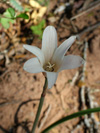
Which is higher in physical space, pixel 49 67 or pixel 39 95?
pixel 49 67

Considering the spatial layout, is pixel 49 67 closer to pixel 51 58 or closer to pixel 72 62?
pixel 51 58

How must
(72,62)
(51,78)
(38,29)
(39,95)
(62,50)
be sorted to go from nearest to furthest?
(51,78)
(72,62)
(62,50)
(39,95)
(38,29)

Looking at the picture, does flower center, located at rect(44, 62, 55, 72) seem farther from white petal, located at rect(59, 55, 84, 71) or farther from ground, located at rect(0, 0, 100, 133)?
ground, located at rect(0, 0, 100, 133)

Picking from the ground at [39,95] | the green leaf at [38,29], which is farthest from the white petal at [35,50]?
the green leaf at [38,29]

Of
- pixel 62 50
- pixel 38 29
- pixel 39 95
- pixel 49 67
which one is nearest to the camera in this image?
pixel 62 50

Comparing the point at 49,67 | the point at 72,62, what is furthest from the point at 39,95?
the point at 72,62

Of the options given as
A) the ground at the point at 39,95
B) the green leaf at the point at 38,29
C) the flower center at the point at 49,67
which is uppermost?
the green leaf at the point at 38,29

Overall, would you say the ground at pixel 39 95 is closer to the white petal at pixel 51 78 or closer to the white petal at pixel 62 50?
the white petal at pixel 62 50
